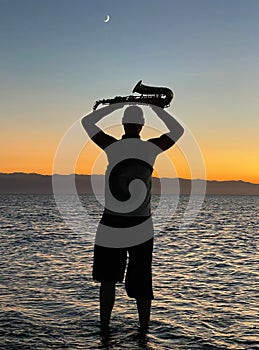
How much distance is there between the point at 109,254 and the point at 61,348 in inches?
55.6

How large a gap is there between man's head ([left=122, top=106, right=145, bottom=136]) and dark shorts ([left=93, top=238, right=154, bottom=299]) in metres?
1.61

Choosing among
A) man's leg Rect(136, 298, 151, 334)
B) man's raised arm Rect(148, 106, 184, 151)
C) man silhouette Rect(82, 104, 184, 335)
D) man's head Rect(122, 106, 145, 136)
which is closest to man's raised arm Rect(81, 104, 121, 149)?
man silhouette Rect(82, 104, 184, 335)

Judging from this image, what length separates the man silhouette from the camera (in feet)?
23.7

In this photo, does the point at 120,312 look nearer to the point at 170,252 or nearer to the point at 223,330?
the point at 223,330

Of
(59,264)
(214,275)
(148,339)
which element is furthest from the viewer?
(59,264)

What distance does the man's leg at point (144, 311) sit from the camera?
24.2ft

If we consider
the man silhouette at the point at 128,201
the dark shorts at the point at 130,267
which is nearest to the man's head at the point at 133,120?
the man silhouette at the point at 128,201

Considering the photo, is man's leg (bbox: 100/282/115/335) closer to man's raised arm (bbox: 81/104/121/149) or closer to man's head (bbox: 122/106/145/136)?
man's raised arm (bbox: 81/104/121/149)

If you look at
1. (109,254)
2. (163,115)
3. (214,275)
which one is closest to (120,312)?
(109,254)

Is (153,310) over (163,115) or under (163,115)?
under

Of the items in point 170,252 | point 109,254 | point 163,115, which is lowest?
point 170,252

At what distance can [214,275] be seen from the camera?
14281 mm

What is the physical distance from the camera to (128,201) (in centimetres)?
722

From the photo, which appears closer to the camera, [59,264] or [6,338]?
[6,338]
